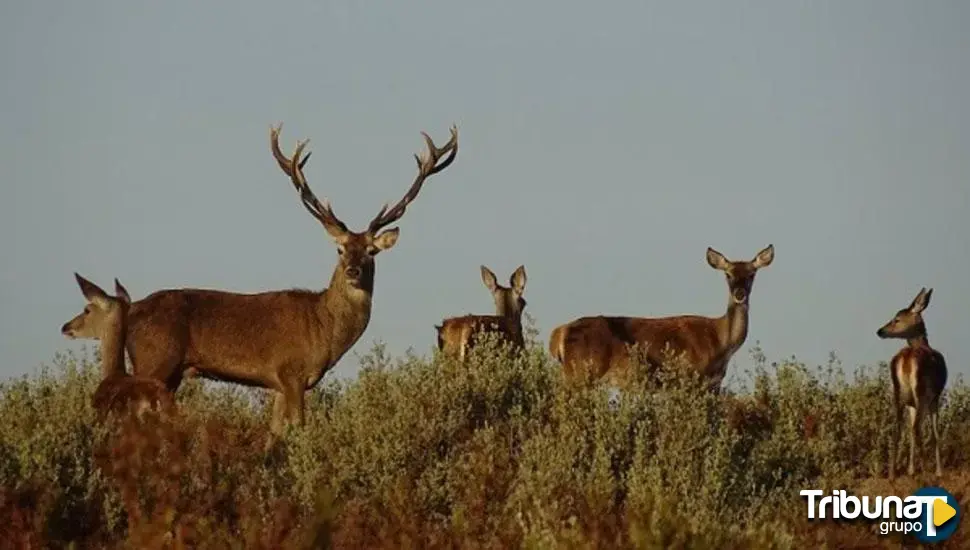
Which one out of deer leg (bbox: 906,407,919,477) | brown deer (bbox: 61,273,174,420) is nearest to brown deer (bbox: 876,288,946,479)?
deer leg (bbox: 906,407,919,477)

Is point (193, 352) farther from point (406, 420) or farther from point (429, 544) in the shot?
point (429, 544)

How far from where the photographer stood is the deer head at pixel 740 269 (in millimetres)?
18531

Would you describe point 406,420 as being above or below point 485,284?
below

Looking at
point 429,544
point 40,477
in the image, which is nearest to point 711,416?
point 429,544

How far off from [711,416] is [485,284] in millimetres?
8777

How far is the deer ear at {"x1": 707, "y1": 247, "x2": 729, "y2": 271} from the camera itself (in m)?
18.9

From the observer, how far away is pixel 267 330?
1571cm

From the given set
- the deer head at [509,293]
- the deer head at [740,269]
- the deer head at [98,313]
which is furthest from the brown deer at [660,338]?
the deer head at [98,313]

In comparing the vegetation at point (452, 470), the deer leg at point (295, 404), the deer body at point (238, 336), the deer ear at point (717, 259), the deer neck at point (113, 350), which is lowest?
the vegetation at point (452, 470)

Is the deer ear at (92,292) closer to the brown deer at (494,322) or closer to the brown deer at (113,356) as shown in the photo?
the brown deer at (113,356)

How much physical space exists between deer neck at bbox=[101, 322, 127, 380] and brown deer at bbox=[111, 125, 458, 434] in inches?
31.9

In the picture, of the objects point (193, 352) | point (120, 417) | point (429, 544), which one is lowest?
point (429, 544)

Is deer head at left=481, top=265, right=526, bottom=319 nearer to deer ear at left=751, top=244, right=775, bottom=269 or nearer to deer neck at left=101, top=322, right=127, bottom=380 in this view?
deer ear at left=751, top=244, right=775, bottom=269

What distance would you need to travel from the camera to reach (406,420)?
1233 cm
